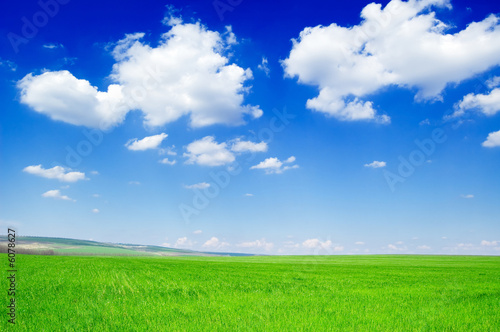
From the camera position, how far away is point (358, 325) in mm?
9656

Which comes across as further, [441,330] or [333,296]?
[333,296]

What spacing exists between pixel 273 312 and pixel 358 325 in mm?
2937

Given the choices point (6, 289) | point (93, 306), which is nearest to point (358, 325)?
point (93, 306)

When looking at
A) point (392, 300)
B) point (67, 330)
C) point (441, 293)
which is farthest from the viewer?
point (441, 293)

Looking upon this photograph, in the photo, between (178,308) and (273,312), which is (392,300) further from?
(178,308)

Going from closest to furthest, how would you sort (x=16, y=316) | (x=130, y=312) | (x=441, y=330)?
1. (x=441, y=330)
2. (x=16, y=316)
3. (x=130, y=312)

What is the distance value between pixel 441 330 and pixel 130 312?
9.74 m

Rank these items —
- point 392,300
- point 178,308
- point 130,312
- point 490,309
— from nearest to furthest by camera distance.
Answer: point 130,312 → point 178,308 → point 490,309 → point 392,300

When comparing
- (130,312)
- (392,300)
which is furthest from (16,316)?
(392,300)

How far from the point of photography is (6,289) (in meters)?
16.2

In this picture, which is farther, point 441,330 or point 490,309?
point 490,309

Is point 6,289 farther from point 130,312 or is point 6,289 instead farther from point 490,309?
point 490,309

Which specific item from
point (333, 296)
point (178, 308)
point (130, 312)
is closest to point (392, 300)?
point (333, 296)

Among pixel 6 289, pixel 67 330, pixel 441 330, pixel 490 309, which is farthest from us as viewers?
pixel 6 289
